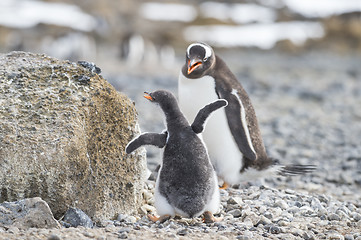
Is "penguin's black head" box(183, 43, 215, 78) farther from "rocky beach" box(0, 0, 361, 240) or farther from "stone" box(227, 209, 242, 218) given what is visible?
"stone" box(227, 209, 242, 218)

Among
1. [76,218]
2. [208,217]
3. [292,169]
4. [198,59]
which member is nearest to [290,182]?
[292,169]

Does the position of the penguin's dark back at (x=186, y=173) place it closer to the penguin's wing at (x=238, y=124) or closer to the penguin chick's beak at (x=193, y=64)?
the penguin chick's beak at (x=193, y=64)

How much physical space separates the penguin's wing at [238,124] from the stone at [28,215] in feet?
7.19

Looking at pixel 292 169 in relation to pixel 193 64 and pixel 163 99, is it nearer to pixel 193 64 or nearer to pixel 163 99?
pixel 193 64

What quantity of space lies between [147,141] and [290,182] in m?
2.80

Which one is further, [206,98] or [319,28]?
[319,28]

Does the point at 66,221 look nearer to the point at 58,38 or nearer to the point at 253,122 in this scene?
the point at 253,122

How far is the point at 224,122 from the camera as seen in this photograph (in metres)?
4.96

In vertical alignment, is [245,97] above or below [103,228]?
above

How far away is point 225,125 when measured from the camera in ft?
16.3

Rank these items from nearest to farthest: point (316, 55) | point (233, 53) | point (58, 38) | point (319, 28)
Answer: point (58, 38) < point (316, 55) < point (233, 53) < point (319, 28)

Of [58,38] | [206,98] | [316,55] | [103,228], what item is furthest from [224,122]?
[316,55]

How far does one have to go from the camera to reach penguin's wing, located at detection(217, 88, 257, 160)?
494 centimetres

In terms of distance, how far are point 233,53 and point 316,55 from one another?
4.87 metres
